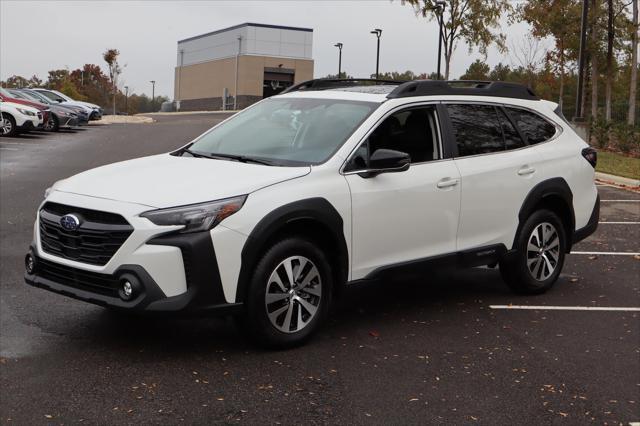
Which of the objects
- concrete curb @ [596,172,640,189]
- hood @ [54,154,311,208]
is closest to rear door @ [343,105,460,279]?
hood @ [54,154,311,208]

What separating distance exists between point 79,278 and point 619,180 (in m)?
16.1

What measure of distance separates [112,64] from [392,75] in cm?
3406

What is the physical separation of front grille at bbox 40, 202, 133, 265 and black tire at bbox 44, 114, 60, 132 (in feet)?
83.8

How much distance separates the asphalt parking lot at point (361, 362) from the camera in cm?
474

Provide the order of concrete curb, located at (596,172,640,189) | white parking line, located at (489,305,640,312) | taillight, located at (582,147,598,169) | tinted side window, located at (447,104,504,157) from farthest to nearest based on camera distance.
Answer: concrete curb, located at (596,172,640,189), taillight, located at (582,147,598,169), white parking line, located at (489,305,640,312), tinted side window, located at (447,104,504,157)

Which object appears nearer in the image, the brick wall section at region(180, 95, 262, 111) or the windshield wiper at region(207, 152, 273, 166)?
the windshield wiper at region(207, 152, 273, 166)

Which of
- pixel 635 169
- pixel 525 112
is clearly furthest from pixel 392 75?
pixel 525 112

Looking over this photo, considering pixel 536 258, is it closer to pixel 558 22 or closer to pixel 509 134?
pixel 509 134

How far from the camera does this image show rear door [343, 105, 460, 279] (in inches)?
239

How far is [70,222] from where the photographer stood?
5.41m

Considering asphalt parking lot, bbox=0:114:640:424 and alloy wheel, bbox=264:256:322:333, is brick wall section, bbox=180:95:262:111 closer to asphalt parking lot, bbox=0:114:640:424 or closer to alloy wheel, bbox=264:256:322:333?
asphalt parking lot, bbox=0:114:640:424

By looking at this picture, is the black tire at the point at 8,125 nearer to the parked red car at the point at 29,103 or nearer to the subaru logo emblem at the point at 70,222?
the parked red car at the point at 29,103

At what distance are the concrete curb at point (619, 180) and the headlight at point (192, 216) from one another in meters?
14.7

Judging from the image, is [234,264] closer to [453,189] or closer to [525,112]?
[453,189]
